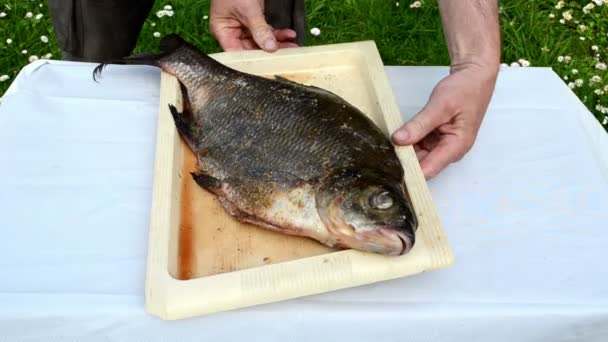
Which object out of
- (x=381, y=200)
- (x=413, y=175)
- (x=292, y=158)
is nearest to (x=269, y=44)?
(x=292, y=158)

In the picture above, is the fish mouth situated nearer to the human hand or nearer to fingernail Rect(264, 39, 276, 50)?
fingernail Rect(264, 39, 276, 50)

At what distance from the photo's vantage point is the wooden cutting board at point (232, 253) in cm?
129

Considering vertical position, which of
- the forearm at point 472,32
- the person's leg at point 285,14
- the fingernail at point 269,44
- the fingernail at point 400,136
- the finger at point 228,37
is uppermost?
the forearm at point 472,32

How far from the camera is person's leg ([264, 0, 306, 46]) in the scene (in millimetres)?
2652

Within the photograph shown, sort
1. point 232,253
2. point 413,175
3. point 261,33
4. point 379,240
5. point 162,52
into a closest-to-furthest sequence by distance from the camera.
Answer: point 379,240
point 232,253
point 413,175
point 162,52
point 261,33

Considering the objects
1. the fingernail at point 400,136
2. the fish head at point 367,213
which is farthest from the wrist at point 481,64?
the fish head at point 367,213

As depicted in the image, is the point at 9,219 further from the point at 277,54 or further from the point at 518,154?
the point at 518,154

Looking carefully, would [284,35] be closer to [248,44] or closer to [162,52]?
[248,44]

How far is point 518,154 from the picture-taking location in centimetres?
183

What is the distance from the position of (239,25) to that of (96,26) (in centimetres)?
70

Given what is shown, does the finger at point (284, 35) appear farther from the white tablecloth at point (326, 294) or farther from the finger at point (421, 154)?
the finger at point (421, 154)

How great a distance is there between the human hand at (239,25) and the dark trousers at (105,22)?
1.52ft

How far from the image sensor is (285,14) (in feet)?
8.84

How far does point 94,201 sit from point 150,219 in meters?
0.24
